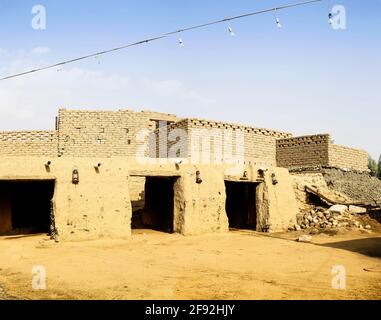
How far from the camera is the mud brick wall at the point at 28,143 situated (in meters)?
19.0

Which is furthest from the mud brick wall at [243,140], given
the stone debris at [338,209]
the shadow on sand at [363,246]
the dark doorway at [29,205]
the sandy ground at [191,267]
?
the shadow on sand at [363,246]

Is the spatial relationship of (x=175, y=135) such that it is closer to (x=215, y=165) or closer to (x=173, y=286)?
(x=215, y=165)

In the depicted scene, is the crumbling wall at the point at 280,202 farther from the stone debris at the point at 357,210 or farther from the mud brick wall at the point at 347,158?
the mud brick wall at the point at 347,158

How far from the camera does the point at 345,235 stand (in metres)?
13.6

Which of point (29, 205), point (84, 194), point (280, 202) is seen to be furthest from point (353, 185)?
point (29, 205)

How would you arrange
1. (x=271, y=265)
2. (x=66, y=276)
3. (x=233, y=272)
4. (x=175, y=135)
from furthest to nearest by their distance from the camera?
(x=175, y=135) → (x=271, y=265) → (x=233, y=272) → (x=66, y=276)

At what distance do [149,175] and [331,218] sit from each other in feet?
25.7

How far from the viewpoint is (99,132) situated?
20172 millimetres

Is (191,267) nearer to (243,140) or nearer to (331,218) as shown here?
(331,218)

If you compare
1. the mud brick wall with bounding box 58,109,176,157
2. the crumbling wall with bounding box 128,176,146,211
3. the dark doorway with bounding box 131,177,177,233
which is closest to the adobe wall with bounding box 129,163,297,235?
the dark doorway with bounding box 131,177,177,233

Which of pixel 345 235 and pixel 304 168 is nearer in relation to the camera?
pixel 345 235

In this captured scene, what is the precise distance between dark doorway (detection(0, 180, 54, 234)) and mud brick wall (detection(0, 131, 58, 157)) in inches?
170
